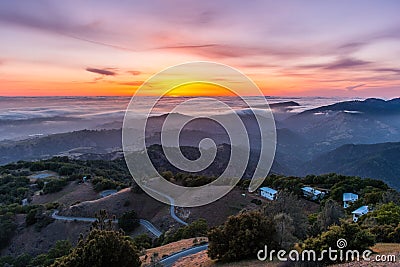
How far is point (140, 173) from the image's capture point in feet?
196

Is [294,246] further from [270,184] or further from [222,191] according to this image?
[270,184]

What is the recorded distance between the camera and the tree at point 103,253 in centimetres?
1514

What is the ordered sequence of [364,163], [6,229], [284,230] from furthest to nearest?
[364,163] → [6,229] → [284,230]

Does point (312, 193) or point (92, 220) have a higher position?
point (312, 193)

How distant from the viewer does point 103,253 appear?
15391mm

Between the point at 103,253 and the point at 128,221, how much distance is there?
27984 millimetres

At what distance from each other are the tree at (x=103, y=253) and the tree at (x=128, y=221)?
1037 inches

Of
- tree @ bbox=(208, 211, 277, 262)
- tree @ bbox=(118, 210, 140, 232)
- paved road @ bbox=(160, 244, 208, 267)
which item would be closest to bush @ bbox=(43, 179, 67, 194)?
tree @ bbox=(118, 210, 140, 232)

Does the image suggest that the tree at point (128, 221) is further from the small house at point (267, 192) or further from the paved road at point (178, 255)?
the paved road at point (178, 255)

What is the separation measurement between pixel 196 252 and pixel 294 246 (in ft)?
26.7

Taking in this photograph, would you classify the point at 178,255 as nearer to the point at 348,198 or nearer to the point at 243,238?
the point at 243,238

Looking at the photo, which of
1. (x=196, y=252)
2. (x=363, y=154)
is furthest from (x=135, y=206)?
(x=363, y=154)

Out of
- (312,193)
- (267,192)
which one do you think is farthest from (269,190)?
(312,193)

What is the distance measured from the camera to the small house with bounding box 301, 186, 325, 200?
4807 centimetres
